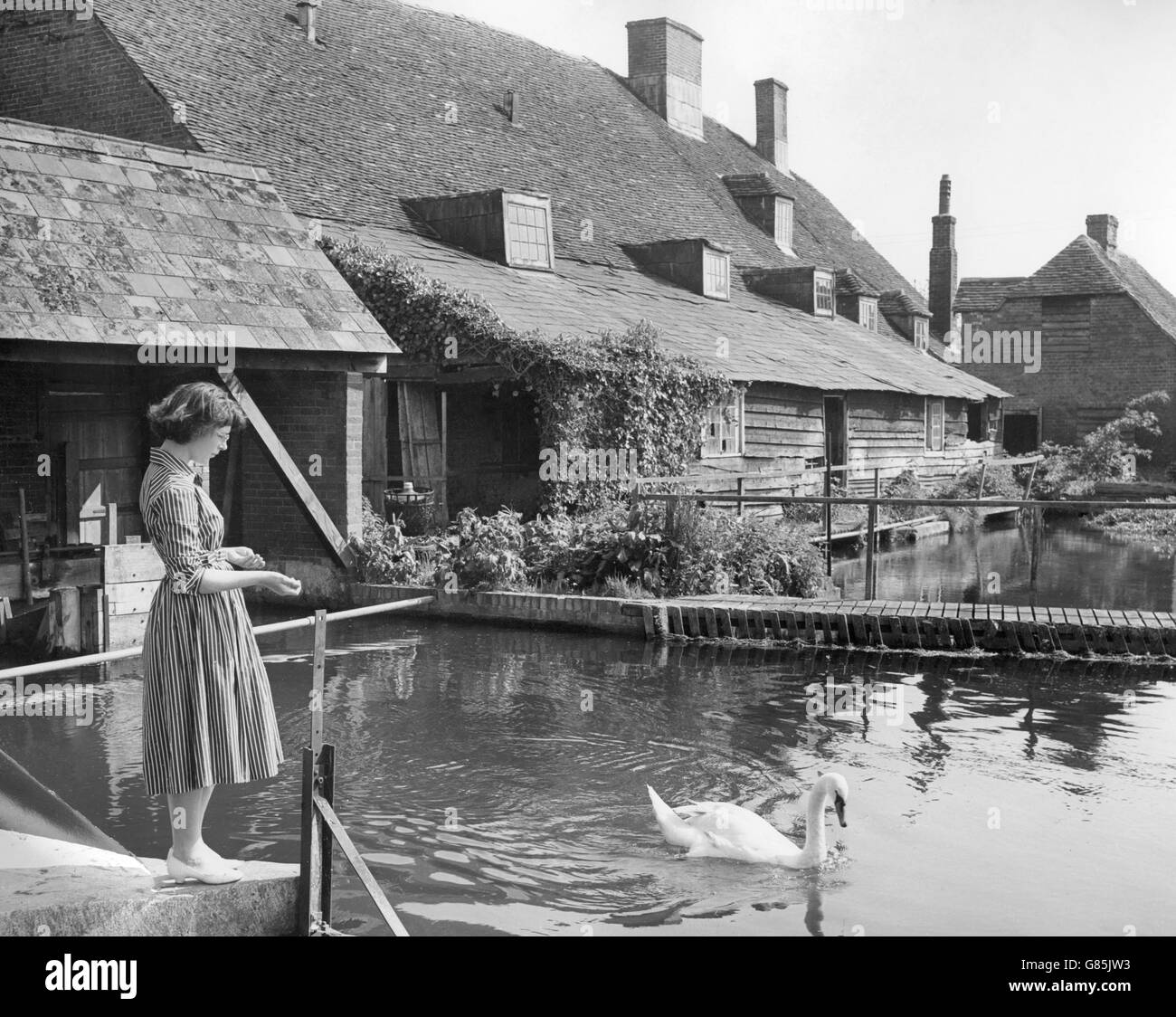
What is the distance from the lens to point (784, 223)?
34.9 m

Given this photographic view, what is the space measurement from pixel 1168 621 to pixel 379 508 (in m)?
9.70

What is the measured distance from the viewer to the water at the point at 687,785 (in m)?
5.96

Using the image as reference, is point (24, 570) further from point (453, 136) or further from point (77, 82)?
point (453, 136)

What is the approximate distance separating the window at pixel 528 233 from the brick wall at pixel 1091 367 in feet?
70.2

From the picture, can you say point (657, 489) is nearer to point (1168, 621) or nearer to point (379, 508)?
point (379, 508)

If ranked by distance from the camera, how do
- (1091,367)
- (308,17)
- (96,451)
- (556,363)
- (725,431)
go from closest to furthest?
(96,451) < (556,363) < (725,431) < (308,17) < (1091,367)

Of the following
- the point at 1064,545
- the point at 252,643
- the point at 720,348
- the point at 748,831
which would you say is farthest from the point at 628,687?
the point at 1064,545

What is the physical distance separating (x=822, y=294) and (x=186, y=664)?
93.4ft

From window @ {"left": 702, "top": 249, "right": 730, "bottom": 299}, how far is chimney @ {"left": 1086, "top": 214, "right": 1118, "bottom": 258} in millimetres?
19969

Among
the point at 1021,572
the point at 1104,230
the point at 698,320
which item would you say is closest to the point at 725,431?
the point at 698,320

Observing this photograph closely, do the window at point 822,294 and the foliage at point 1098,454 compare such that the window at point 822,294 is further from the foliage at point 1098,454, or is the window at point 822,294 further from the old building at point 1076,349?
the old building at point 1076,349

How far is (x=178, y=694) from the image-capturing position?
477cm

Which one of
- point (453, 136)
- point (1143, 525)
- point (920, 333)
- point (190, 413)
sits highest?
point (453, 136)

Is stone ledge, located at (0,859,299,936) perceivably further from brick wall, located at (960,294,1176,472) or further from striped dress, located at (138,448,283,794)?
brick wall, located at (960,294,1176,472)
